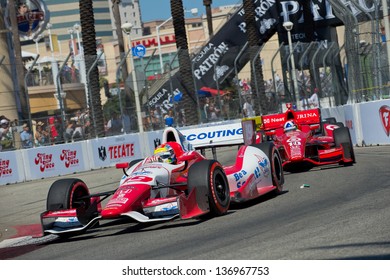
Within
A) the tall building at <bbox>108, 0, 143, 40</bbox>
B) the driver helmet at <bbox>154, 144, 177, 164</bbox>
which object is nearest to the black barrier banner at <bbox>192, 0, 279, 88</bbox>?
the driver helmet at <bbox>154, 144, 177, 164</bbox>

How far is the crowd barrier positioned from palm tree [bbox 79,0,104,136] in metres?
0.67

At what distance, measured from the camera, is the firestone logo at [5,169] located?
88.2 ft

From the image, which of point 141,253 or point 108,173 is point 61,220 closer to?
point 141,253

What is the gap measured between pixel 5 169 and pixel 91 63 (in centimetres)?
461

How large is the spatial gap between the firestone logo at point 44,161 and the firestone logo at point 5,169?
2.84 ft

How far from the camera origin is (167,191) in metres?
12.4

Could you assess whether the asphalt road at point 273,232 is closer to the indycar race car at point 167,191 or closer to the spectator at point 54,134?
the indycar race car at point 167,191

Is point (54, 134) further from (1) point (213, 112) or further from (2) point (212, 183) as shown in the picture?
(2) point (212, 183)

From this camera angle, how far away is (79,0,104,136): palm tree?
29.1 m

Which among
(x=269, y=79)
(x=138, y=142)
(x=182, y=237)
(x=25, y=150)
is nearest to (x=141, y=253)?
(x=182, y=237)

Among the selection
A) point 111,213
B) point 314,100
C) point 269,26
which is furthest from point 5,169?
point 111,213

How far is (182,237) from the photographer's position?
10.3 meters

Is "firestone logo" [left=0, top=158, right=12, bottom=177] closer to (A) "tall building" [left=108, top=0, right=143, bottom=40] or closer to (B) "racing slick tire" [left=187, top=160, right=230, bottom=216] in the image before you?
(B) "racing slick tire" [left=187, top=160, right=230, bottom=216]
